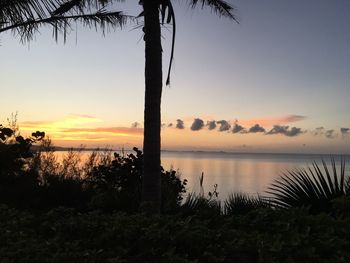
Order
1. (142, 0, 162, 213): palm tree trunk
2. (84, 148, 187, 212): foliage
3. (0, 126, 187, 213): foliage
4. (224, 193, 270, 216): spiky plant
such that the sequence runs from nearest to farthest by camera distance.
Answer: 1. (142, 0, 162, 213): palm tree trunk
2. (224, 193, 270, 216): spiky plant
3. (0, 126, 187, 213): foliage
4. (84, 148, 187, 212): foliage

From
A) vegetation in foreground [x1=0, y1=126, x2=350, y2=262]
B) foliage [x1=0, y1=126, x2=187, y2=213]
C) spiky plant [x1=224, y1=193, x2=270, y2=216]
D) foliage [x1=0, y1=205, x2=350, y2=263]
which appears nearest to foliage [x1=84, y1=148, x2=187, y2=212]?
foliage [x1=0, y1=126, x2=187, y2=213]

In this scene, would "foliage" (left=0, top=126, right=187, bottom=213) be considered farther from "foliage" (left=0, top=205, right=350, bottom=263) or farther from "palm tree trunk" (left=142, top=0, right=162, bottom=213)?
"foliage" (left=0, top=205, right=350, bottom=263)

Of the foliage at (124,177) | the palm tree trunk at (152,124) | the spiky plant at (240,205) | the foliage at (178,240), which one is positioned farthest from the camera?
the foliage at (124,177)

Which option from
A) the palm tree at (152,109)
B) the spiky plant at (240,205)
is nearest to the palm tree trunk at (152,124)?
the palm tree at (152,109)

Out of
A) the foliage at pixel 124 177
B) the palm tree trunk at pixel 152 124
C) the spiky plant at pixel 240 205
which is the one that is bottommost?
the spiky plant at pixel 240 205

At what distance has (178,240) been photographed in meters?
3.78

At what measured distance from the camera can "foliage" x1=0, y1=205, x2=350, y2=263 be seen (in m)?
3.45

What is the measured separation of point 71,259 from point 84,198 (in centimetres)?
854

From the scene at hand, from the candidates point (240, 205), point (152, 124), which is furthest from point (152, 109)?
point (240, 205)

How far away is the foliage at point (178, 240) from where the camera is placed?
3.45 m

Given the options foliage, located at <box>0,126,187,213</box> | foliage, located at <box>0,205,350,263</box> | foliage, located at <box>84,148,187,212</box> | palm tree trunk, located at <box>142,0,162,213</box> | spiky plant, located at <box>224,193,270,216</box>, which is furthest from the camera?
foliage, located at <box>84,148,187,212</box>

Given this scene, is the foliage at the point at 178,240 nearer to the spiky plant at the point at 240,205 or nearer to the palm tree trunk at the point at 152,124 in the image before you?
the palm tree trunk at the point at 152,124

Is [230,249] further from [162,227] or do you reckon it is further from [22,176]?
[22,176]

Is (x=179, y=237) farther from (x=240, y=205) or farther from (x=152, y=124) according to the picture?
(x=240, y=205)
